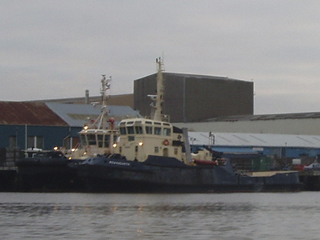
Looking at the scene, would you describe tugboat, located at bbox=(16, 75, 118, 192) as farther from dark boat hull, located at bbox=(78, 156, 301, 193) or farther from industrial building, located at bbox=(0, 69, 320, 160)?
industrial building, located at bbox=(0, 69, 320, 160)

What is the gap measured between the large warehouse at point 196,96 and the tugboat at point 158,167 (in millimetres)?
40718

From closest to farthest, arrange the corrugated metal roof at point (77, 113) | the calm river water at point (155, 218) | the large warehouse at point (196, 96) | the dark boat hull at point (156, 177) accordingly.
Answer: the calm river water at point (155, 218)
the dark boat hull at point (156, 177)
the corrugated metal roof at point (77, 113)
the large warehouse at point (196, 96)

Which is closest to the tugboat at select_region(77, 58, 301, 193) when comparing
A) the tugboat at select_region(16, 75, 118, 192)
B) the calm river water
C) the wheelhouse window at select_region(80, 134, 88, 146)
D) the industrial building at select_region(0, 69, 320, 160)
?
the tugboat at select_region(16, 75, 118, 192)

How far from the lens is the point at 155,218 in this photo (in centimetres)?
3469

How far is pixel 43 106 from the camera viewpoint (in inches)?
3125

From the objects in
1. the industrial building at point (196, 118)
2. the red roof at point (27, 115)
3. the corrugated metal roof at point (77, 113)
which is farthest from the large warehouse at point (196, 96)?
the red roof at point (27, 115)

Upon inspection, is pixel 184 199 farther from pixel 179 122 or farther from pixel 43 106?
pixel 179 122

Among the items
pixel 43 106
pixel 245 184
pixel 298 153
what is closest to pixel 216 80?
pixel 298 153

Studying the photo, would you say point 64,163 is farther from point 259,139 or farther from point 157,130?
point 259,139

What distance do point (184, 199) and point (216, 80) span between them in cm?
5595

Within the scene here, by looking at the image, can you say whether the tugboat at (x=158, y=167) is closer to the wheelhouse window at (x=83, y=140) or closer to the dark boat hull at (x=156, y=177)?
the dark boat hull at (x=156, y=177)

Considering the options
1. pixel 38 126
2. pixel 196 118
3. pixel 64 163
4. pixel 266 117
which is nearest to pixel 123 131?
pixel 64 163

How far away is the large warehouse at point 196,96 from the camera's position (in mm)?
101125

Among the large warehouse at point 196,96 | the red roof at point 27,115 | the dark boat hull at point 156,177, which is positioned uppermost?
the large warehouse at point 196,96
